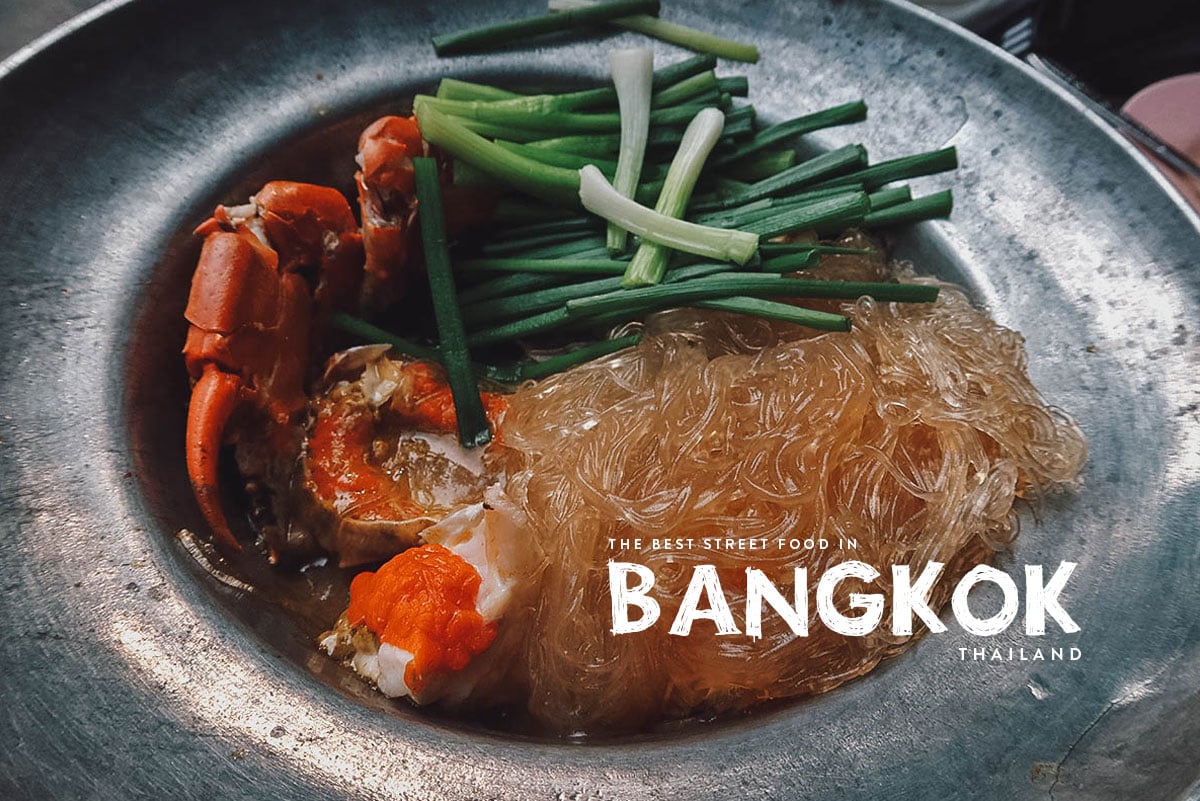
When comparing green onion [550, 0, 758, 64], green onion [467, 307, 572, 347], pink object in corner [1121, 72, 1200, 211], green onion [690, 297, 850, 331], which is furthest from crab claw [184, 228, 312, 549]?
pink object in corner [1121, 72, 1200, 211]

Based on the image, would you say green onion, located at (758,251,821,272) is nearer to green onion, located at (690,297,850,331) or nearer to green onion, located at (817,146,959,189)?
green onion, located at (690,297,850,331)

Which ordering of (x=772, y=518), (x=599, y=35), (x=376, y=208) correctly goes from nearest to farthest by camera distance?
1. (x=772, y=518)
2. (x=376, y=208)
3. (x=599, y=35)

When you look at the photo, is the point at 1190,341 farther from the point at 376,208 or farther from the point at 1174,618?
the point at 376,208

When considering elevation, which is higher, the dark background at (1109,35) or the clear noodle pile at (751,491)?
the dark background at (1109,35)

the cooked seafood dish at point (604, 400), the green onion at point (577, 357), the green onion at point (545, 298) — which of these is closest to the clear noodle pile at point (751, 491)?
the cooked seafood dish at point (604, 400)

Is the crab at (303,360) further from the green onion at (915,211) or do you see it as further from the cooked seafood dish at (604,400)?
the green onion at (915,211)

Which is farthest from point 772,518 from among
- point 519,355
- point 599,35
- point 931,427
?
point 599,35

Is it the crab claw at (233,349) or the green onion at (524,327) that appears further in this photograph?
the green onion at (524,327)

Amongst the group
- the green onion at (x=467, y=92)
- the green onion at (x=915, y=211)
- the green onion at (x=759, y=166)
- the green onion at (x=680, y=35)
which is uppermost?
the green onion at (x=680, y=35)
